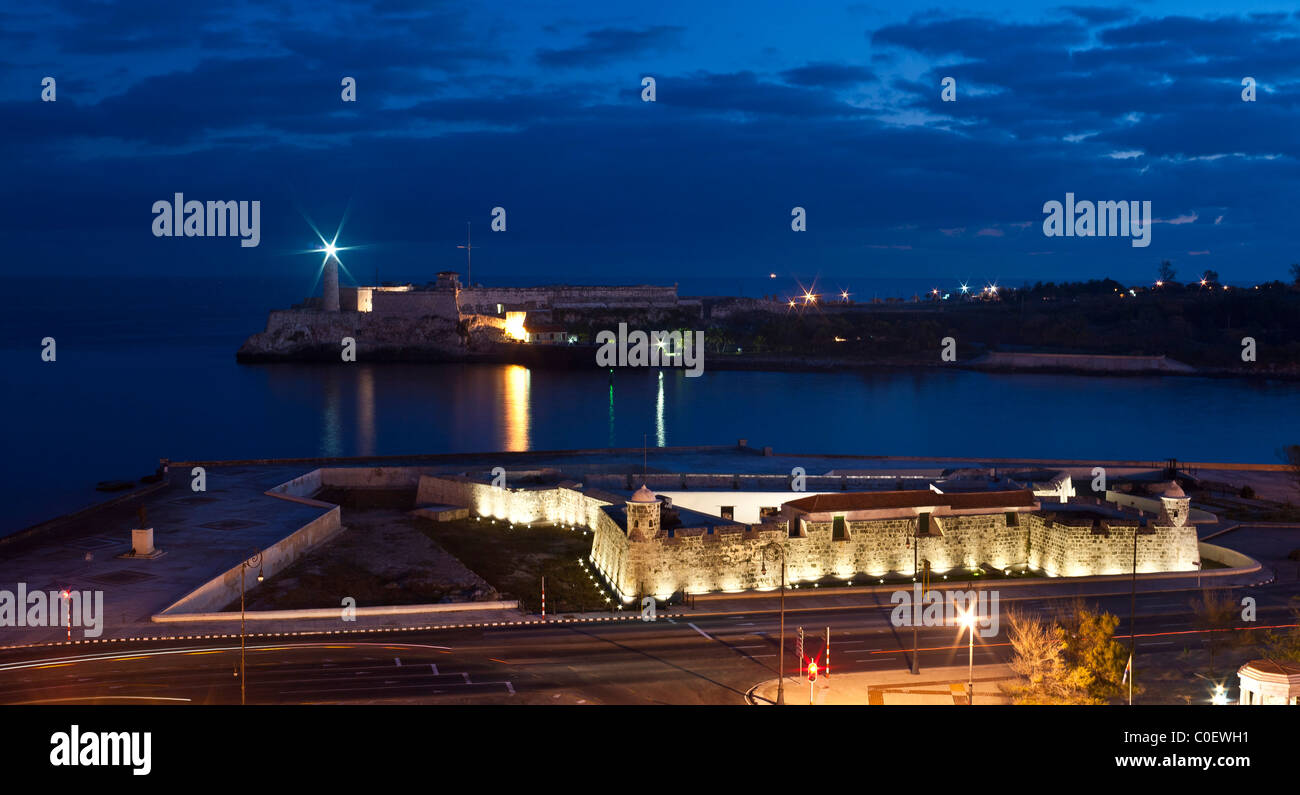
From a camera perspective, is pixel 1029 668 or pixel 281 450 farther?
pixel 281 450

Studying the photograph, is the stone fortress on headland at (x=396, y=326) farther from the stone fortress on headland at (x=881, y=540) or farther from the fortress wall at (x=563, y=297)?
the stone fortress on headland at (x=881, y=540)

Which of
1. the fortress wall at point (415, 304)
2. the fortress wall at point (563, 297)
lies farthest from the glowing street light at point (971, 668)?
the fortress wall at point (563, 297)

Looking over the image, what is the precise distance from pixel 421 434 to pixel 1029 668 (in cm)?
5284

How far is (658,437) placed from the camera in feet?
222

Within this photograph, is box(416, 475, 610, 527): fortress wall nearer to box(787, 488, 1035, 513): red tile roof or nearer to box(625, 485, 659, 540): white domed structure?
box(625, 485, 659, 540): white domed structure

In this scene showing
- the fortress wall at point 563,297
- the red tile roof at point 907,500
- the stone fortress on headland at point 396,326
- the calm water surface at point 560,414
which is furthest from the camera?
the fortress wall at point 563,297

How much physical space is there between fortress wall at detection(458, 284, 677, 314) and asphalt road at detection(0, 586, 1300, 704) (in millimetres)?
96459

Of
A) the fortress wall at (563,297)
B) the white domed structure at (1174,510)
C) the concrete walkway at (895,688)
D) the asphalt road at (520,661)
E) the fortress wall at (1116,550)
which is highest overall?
the fortress wall at (563,297)

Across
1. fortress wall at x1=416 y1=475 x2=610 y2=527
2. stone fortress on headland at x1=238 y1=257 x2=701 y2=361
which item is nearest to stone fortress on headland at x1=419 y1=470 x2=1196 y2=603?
fortress wall at x1=416 y1=475 x2=610 y2=527

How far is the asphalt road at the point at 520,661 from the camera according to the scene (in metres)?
17.8

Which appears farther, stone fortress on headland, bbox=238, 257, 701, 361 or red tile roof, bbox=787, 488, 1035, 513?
stone fortress on headland, bbox=238, 257, 701, 361

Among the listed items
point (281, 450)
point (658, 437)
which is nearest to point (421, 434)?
point (281, 450)

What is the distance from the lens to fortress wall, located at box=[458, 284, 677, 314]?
117m
